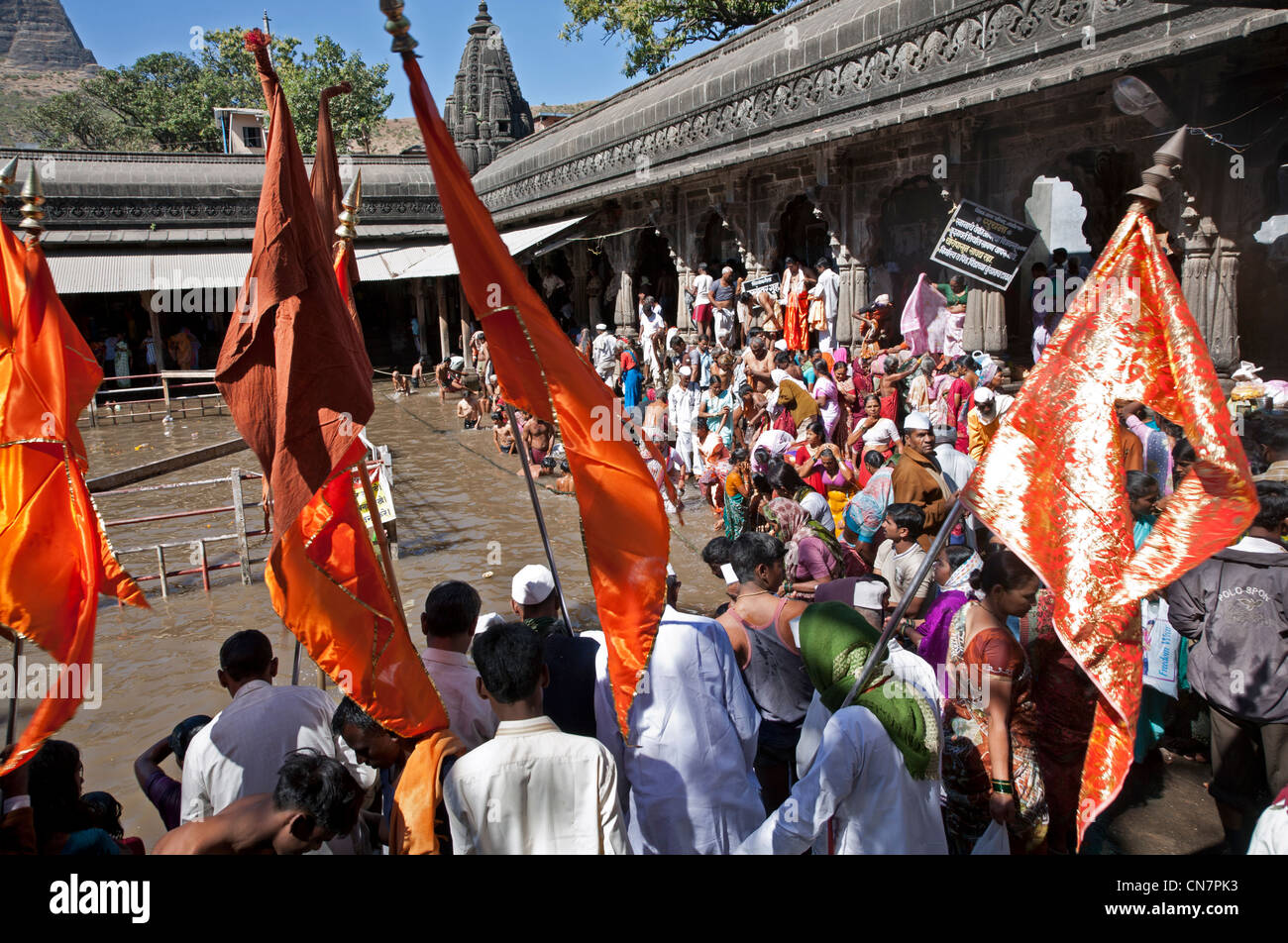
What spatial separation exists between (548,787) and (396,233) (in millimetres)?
22718

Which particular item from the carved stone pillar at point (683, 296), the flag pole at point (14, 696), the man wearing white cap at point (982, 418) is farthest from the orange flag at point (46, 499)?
the carved stone pillar at point (683, 296)

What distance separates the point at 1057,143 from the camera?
762cm

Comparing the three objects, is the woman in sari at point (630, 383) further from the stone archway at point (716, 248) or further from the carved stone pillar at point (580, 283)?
the carved stone pillar at point (580, 283)

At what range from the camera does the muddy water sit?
4.94 meters

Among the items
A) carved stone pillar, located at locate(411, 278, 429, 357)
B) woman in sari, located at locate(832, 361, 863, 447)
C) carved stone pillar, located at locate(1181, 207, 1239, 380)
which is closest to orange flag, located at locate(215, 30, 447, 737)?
woman in sari, located at locate(832, 361, 863, 447)

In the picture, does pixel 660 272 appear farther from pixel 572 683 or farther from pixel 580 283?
pixel 572 683

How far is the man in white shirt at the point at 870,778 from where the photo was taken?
2.31 meters

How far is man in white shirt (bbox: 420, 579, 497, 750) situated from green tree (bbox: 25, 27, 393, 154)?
36576 mm

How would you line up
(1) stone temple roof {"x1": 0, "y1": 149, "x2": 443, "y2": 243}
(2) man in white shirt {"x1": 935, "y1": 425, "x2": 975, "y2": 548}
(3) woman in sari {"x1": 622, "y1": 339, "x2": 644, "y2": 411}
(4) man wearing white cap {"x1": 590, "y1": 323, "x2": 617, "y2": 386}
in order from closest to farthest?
(2) man in white shirt {"x1": 935, "y1": 425, "x2": 975, "y2": 548}, (3) woman in sari {"x1": 622, "y1": 339, "x2": 644, "y2": 411}, (4) man wearing white cap {"x1": 590, "y1": 323, "x2": 617, "y2": 386}, (1) stone temple roof {"x1": 0, "y1": 149, "x2": 443, "y2": 243}

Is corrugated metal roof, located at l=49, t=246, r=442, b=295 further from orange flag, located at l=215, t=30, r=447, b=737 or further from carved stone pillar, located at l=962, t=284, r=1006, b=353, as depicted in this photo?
orange flag, located at l=215, t=30, r=447, b=737

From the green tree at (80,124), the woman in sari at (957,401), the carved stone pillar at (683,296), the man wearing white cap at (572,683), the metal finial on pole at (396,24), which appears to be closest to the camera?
the metal finial on pole at (396,24)

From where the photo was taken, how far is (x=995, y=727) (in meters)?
2.76

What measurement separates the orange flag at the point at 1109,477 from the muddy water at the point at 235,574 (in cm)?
116

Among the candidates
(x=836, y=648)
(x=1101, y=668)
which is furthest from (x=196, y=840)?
(x=1101, y=668)
